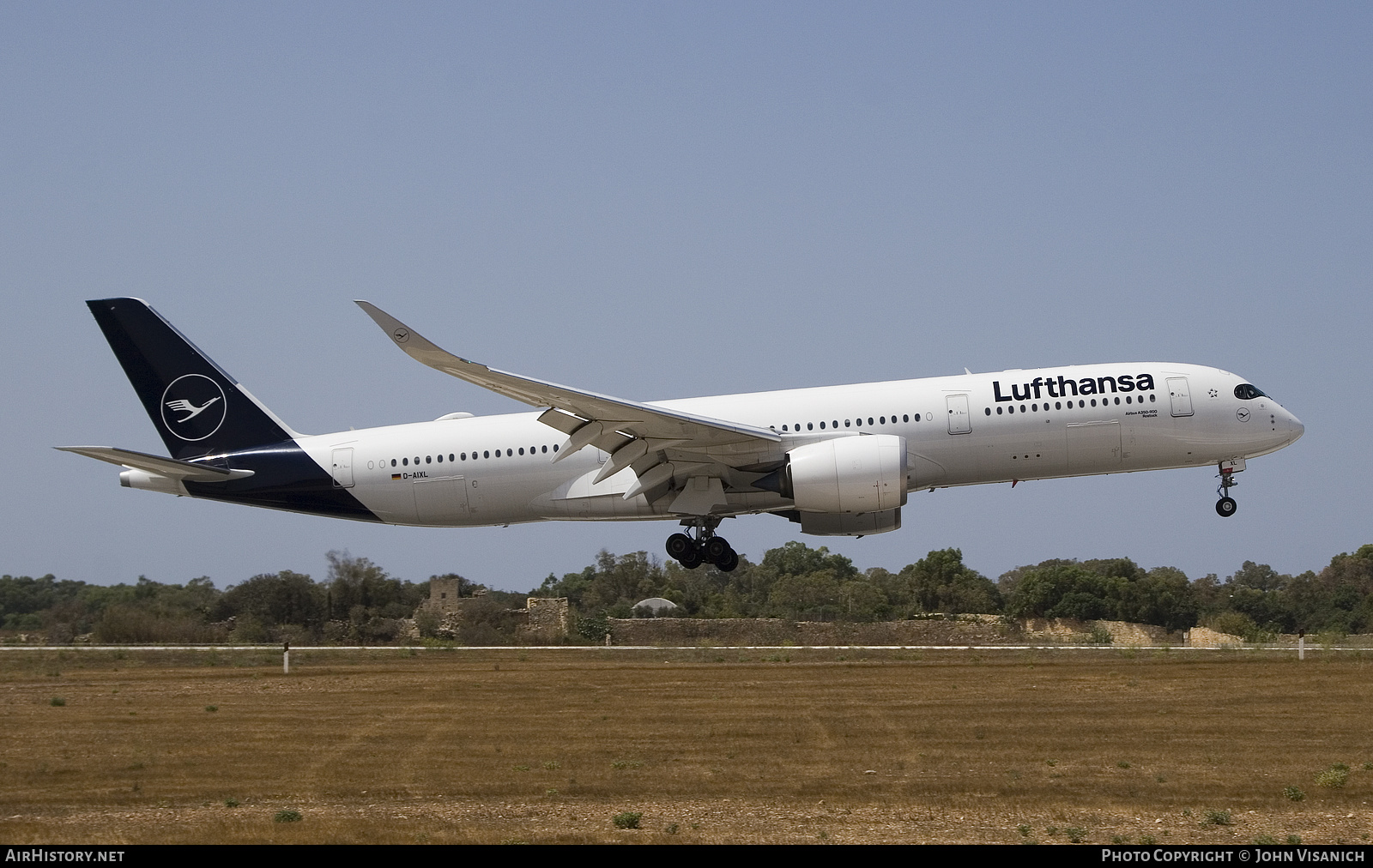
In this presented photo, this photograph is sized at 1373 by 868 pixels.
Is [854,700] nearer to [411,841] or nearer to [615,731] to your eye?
[615,731]

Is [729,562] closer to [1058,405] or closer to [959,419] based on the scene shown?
[959,419]

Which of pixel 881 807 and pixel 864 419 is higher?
pixel 864 419

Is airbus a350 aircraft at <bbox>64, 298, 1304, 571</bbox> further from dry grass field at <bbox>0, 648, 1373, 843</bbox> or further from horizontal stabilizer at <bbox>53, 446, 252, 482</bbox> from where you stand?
dry grass field at <bbox>0, 648, 1373, 843</bbox>

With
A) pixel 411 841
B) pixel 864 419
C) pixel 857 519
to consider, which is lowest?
pixel 411 841

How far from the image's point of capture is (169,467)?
30.0 m

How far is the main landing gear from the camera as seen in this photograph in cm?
3006

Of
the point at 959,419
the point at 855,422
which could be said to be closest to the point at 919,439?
the point at 959,419

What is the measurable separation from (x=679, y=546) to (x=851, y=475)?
16.2 ft

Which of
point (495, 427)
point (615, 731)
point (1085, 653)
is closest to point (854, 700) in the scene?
point (615, 731)

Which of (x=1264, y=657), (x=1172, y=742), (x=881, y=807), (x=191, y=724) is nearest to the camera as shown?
(x=881, y=807)

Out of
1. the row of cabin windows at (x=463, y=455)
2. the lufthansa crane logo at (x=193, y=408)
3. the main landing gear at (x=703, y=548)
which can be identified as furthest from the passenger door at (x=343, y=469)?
the main landing gear at (x=703, y=548)

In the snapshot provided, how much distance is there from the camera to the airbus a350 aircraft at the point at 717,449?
27656mm

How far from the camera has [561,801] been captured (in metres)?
14.4
